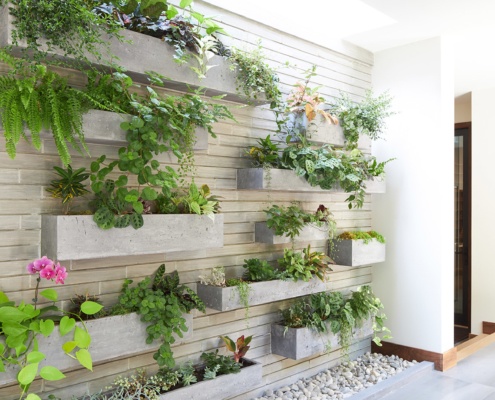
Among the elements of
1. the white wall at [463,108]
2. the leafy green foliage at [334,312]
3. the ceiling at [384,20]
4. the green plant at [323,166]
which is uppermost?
the ceiling at [384,20]

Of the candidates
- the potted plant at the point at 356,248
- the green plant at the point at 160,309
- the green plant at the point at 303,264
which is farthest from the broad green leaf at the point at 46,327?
the potted plant at the point at 356,248

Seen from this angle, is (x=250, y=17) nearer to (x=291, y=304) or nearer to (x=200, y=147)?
(x=200, y=147)

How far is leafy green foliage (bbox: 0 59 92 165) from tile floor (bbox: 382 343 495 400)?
303 cm

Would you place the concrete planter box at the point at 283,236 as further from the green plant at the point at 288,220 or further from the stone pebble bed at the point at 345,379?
the stone pebble bed at the point at 345,379

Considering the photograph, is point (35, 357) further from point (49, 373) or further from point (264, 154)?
point (264, 154)

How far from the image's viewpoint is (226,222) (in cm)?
354

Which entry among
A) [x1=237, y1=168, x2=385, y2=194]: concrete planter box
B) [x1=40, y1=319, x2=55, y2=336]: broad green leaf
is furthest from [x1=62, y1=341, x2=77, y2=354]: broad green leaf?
[x1=237, y1=168, x2=385, y2=194]: concrete planter box

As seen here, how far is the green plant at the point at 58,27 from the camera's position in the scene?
2.28 meters

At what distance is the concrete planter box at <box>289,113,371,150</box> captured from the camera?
12.3ft

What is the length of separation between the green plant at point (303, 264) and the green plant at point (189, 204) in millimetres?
843

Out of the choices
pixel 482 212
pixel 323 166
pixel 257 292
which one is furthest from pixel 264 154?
pixel 482 212

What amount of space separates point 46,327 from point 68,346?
16cm

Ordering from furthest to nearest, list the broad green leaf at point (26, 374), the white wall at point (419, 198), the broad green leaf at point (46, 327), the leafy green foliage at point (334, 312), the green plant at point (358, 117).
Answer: the white wall at point (419, 198) < the green plant at point (358, 117) < the leafy green foliage at point (334, 312) < the broad green leaf at point (46, 327) < the broad green leaf at point (26, 374)

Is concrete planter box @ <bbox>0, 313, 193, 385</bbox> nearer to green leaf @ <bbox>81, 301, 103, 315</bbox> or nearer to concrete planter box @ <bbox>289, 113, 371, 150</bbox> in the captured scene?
green leaf @ <bbox>81, 301, 103, 315</bbox>
